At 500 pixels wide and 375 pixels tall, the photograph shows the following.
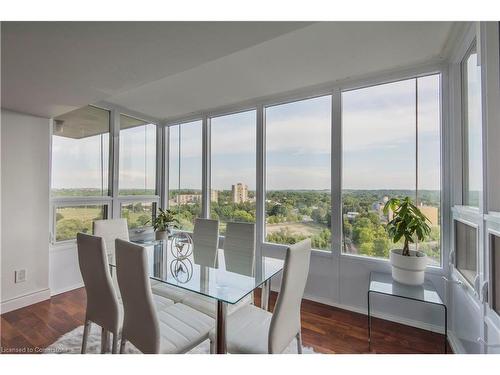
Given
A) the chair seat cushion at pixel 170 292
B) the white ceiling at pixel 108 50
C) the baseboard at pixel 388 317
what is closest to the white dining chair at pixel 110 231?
the chair seat cushion at pixel 170 292

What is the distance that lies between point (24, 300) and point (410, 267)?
12.9 feet

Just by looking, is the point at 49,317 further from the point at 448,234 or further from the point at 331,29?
the point at 448,234

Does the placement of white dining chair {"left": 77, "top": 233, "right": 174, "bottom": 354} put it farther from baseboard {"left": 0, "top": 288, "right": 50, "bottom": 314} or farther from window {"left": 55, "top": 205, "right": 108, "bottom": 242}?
window {"left": 55, "top": 205, "right": 108, "bottom": 242}

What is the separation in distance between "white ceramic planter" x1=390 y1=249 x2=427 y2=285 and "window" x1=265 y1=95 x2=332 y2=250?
796 mm

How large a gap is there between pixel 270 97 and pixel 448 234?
2.50 m

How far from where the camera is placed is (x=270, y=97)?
3.11m

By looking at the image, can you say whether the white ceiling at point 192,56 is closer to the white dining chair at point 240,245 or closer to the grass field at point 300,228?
the white dining chair at point 240,245

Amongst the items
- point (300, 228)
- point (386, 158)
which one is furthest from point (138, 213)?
point (386, 158)

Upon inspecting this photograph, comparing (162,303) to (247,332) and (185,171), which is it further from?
(185,171)

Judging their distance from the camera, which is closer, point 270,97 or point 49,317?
point 49,317

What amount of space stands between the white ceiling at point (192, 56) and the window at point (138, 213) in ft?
5.42

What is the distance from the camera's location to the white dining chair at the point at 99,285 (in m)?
1.38
